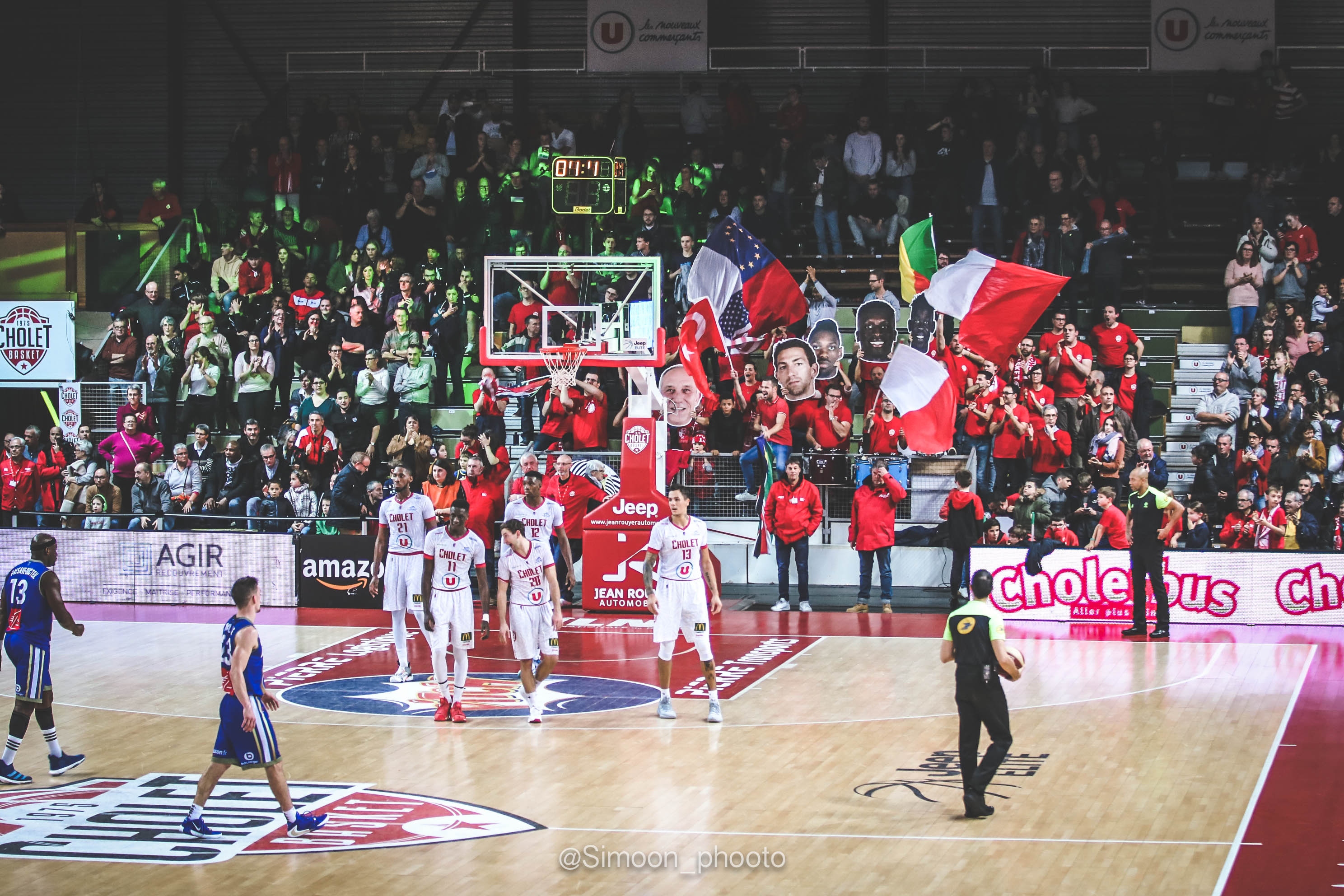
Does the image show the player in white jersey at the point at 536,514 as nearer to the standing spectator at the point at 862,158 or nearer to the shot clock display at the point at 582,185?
the shot clock display at the point at 582,185

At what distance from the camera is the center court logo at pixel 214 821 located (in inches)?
441

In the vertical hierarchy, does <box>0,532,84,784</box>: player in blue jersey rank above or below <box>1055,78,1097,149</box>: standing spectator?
below

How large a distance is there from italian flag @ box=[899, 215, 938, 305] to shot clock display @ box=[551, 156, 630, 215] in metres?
4.40

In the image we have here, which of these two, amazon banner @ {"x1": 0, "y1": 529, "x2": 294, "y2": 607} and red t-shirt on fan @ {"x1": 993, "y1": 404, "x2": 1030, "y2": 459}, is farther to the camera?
amazon banner @ {"x1": 0, "y1": 529, "x2": 294, "y2": 607}

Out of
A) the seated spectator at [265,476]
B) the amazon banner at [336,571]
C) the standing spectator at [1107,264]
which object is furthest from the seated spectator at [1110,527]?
the seated spectator at [265,476]

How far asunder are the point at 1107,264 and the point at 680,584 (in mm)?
12891

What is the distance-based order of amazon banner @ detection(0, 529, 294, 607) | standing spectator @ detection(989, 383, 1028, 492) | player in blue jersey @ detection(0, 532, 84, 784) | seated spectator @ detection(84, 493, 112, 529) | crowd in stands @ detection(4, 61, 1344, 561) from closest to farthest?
player in blue jersey @ detection(0, 532, 84, 784) < standing spectator @ detection(989, 383, 1028, 492) < crowd in stands @ detection(4, 61, 1344, 561) < amazon banner @ detection(0, 529, 294, 607) < seated spectator @ detection(84, 493, 112, 529)

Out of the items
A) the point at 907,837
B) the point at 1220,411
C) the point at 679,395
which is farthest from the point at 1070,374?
the point at 907,837

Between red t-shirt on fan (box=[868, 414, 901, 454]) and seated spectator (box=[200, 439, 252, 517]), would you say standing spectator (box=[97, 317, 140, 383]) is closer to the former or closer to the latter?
seated spectator (box=[200, 439, 252, 517])

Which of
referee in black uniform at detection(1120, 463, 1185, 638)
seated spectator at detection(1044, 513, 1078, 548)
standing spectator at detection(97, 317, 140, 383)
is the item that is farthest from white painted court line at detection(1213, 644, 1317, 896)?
standing spectator at detection(97, 317, 140, 383)

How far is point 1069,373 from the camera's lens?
2342 cm

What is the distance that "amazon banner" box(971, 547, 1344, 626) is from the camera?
20156mm

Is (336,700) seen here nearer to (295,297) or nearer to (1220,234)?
(295,297)

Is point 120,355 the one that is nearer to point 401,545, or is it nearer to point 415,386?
point 415,386
